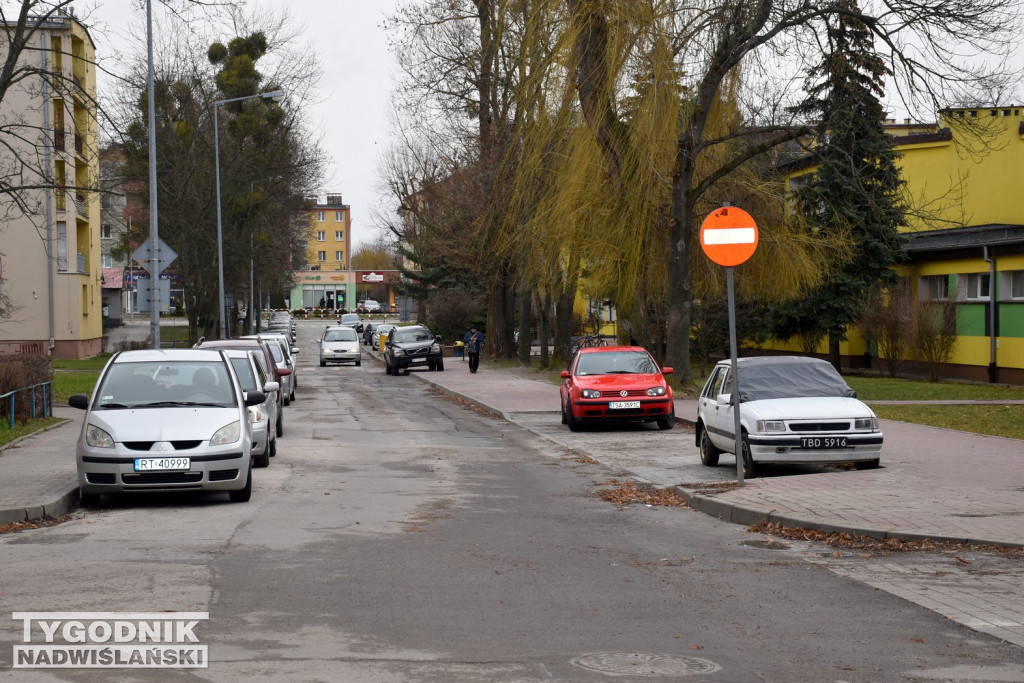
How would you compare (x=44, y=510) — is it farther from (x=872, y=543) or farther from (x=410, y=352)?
(x=410, y=352)

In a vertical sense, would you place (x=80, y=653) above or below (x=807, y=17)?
below

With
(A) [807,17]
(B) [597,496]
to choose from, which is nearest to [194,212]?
(A) [807,17]

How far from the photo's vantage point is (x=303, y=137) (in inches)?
2250

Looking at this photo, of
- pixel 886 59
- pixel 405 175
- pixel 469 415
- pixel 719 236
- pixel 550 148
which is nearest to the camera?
pixel 719 236

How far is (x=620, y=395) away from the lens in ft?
70.1

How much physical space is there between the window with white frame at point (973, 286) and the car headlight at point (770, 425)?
28744 millimetres

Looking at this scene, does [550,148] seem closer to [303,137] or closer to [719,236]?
[719,236]

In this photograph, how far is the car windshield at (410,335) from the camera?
49188 millimetres

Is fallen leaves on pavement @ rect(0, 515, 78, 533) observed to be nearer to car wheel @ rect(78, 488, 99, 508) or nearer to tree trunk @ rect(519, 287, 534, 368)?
car wheel @ rect(78, 488, 99, 508)

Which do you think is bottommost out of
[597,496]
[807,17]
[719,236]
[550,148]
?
[597,496]

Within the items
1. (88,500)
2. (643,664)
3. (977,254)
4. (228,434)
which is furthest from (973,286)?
(643,664)

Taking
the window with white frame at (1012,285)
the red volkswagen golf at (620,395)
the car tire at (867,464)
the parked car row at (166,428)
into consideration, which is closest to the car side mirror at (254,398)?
the parked car row at (166,428)

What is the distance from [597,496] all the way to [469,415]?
14099mm

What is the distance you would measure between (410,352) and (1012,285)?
22638mm
